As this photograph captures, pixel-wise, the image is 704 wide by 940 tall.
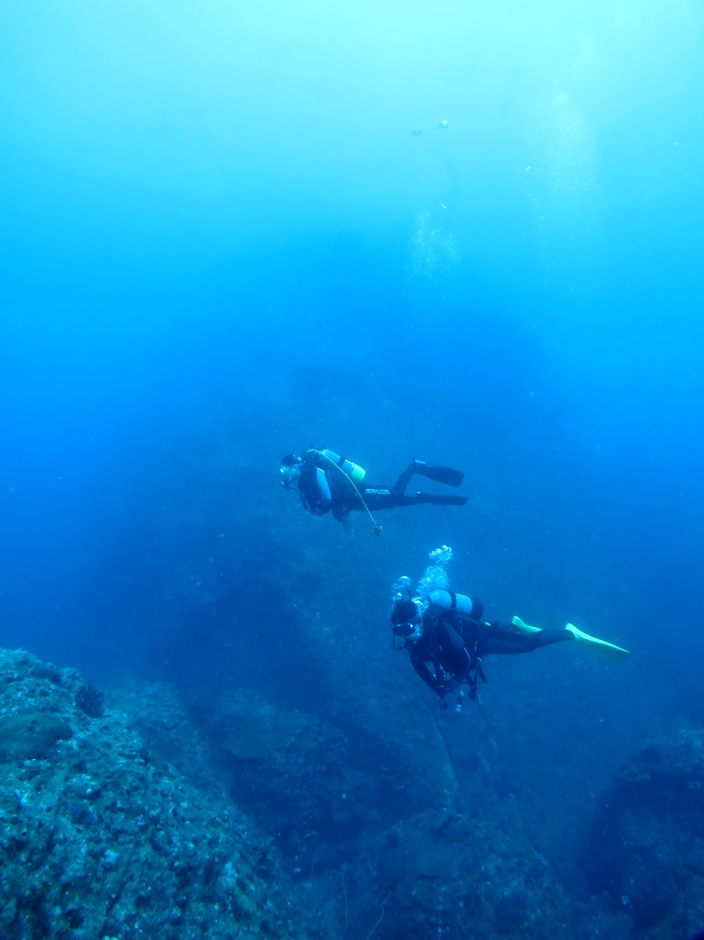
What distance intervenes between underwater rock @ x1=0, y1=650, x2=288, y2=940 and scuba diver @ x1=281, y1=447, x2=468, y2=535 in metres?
4.28

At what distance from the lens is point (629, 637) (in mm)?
14414

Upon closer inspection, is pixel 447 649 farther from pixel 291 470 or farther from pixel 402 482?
pixel 291 470

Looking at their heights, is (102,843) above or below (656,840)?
below

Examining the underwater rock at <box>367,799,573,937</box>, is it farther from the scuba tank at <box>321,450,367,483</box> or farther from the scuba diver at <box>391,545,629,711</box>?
the scuba tank at <box>321,450,367,483</box>

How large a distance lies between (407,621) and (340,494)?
3.00 metres

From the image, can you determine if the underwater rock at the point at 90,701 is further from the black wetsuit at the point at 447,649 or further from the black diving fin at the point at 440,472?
the black diving fin at the point at 440,472

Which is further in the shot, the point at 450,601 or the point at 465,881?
the point at 465,881

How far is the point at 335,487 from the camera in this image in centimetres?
815

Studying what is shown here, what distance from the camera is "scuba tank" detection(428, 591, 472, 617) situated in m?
6.16

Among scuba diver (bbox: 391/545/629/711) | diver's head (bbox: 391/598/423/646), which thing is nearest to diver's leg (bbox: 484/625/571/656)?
scuba diver (bbox: 391/545/629/711)

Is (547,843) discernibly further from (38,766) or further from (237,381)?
(237,381)

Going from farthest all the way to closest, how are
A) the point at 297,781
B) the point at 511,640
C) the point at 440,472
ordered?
the point at 440,472
the point at 297,781
the point at 511,640

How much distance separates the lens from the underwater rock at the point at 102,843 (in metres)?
2.87

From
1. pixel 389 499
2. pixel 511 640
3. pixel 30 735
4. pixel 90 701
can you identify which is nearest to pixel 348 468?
pixel 389 499
